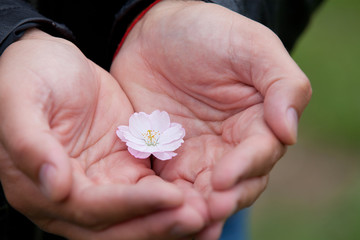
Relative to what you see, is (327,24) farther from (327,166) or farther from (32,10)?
(32,10)

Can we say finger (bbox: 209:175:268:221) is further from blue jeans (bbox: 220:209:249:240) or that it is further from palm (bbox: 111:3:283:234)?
blue jeans (bbox: 220:209:249:240)

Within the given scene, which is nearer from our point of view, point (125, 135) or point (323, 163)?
point (125, 135)

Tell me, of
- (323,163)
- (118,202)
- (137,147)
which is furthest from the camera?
(323,163)

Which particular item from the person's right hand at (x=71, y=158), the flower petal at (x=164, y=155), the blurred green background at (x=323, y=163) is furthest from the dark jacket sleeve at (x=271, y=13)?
the flower petal at (x=164, y=155)

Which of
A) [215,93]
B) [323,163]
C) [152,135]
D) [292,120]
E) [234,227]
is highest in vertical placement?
[292,120]

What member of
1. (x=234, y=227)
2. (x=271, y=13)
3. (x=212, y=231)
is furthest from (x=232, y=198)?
(x=271, y=13)

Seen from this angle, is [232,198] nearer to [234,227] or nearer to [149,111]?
[149,111]

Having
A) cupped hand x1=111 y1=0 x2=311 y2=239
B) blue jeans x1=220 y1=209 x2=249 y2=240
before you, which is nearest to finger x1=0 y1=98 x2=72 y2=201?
cupped hand x1=111 y1=0 x2=311 y2=239
